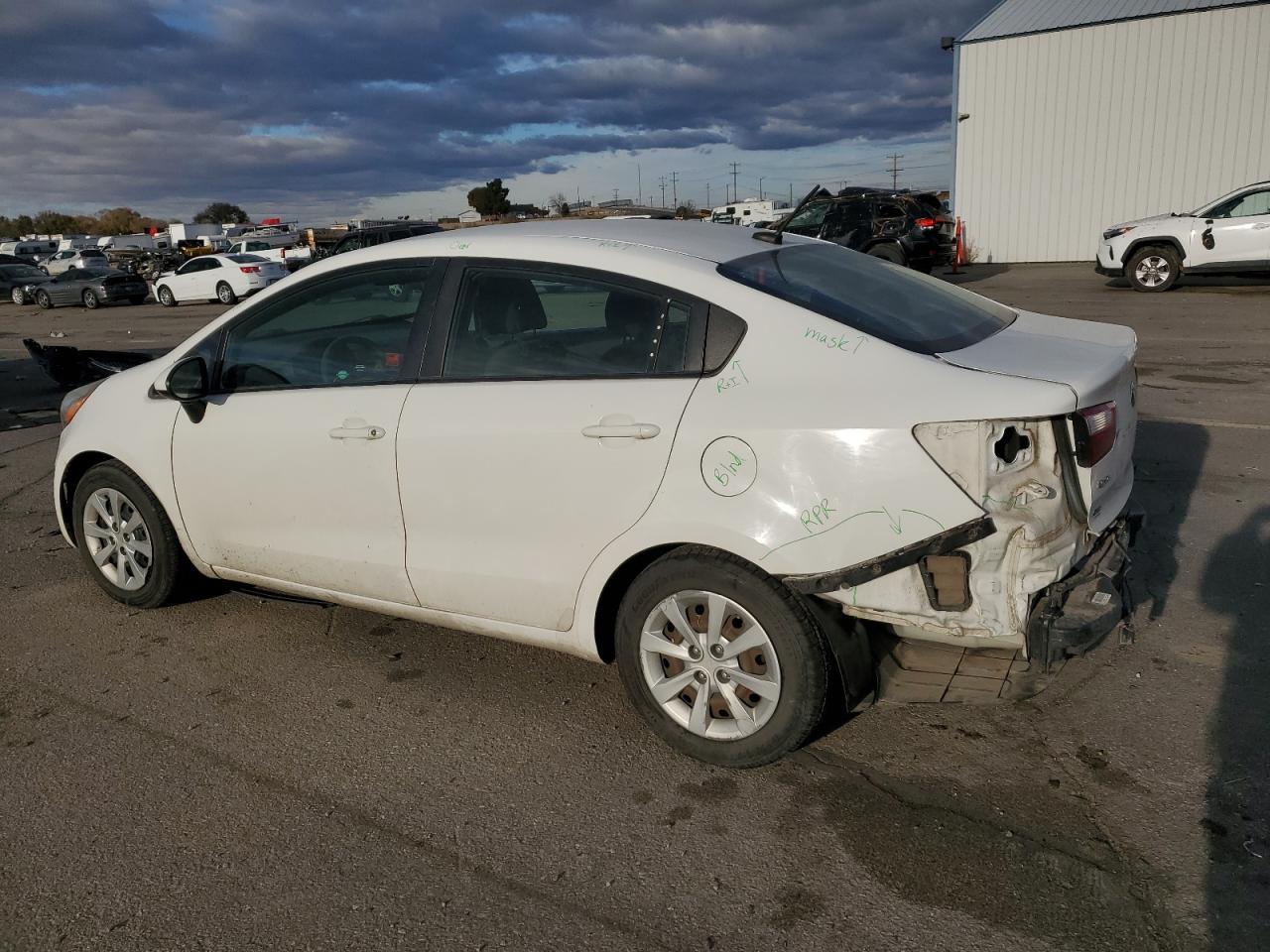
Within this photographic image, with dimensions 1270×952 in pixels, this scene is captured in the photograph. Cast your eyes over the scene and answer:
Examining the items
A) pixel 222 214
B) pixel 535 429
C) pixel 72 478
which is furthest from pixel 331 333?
pixel 222 214

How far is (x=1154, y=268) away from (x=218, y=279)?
2329 centimetres

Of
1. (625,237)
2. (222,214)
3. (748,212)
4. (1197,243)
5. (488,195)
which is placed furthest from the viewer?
(222,214)

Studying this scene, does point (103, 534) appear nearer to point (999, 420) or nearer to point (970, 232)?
point (999, 420)

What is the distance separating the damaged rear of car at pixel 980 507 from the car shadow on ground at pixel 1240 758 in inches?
25.1

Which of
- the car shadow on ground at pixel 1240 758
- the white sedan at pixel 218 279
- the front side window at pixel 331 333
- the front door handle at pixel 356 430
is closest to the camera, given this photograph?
the car shadow on ground at pixel 1240 758

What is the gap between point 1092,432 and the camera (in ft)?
9.98

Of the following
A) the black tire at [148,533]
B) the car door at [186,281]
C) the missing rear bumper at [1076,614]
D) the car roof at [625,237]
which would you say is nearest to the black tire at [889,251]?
the car roof at [625,237]

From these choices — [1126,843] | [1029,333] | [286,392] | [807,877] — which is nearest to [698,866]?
[807,877]

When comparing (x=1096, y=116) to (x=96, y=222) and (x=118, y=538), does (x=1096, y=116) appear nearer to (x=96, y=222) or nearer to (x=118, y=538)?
(x=118, y=538)

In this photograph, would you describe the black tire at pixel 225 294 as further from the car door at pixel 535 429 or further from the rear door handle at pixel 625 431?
the rear door handle at pixel 625 431

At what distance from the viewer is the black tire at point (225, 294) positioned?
28672 millimetres

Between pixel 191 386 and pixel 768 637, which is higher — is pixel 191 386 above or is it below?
above

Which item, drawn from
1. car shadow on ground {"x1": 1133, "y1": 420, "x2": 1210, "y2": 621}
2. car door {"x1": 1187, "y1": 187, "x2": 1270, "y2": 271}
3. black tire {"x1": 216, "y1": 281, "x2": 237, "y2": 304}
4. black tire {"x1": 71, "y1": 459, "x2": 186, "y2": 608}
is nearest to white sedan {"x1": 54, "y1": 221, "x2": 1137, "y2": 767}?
black tire {"x1": 71, "y1": 459, "x2": 186, "y2": 608}

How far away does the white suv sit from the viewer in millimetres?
16250
